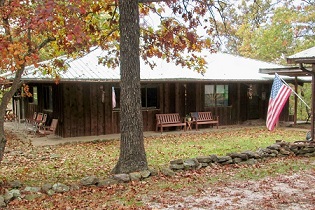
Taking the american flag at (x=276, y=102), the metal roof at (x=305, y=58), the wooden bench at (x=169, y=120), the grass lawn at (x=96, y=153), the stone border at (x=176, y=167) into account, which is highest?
the metal roof at (x=305, y=58)

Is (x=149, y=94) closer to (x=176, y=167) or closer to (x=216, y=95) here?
(x=216, y=95)

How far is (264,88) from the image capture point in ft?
63.2

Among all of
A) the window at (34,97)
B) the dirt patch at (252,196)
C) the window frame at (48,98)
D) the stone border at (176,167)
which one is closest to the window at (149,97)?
the window frame at (48,98)

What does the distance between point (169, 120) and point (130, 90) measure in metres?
8.93

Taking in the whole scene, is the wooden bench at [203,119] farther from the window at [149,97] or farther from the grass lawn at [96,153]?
the window at [149,97]

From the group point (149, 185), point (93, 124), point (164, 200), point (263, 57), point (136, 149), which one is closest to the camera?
point (164, 200)

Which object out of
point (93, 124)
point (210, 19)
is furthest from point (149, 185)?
point (93, 124)

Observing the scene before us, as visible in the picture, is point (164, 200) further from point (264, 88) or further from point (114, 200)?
point (264, 88)

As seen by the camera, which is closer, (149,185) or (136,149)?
(149,185)

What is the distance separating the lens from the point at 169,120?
51.5ft

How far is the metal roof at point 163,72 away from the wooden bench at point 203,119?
2.01m

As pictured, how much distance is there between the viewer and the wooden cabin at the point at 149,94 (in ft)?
44.4

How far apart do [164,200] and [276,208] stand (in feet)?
5.68

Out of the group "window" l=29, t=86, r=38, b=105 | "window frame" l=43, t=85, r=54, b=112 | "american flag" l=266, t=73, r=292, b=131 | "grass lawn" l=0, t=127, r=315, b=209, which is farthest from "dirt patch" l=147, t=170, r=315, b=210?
"window" l=29, t=86, r=38, b=105
